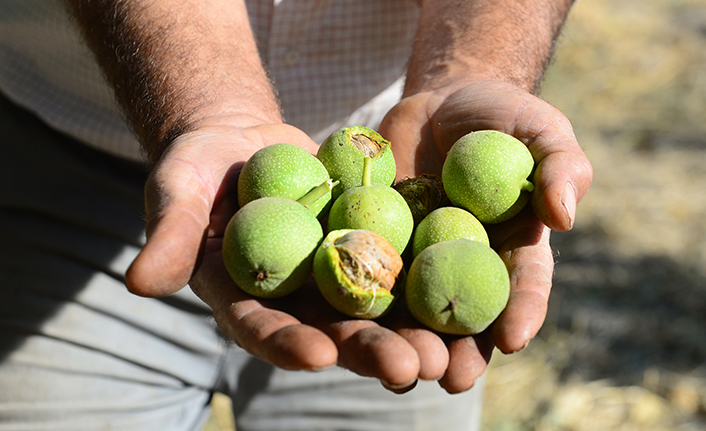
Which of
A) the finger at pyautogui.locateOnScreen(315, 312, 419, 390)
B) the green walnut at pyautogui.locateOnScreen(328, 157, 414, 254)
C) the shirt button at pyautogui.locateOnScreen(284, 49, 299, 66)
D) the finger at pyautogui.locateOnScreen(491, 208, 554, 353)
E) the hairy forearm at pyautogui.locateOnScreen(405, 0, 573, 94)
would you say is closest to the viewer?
the finger at pyautogui.locateOnScreen(315, 312, 419, 390)

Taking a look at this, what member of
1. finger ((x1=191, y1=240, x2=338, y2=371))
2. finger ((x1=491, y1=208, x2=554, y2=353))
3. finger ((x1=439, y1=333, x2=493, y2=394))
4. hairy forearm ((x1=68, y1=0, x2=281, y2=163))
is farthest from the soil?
hairy forearm ((x1=68, y1=0, x2=281, y2=163))

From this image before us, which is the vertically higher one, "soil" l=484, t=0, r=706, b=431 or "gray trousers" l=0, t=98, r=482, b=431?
"gray trousers" l=0, t=98, r=482, b=431

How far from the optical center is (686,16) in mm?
10758

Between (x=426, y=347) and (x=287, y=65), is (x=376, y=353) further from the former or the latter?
(x=287, y=65)

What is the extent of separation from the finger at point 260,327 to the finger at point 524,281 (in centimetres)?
59

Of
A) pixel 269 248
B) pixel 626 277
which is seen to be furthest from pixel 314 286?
pixel 626 277

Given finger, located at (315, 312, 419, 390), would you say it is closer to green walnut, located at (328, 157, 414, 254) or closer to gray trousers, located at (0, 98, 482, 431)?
green walnut, located at (328, 157, 414, 254)

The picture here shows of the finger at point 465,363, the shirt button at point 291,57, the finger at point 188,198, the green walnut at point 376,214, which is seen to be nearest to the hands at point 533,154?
the finger at point 465,363

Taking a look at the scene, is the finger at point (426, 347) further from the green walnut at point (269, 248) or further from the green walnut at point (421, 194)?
the green walnut at point (421, 194)

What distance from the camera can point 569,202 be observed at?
2.05 metres

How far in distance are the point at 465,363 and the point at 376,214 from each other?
0.63 meters

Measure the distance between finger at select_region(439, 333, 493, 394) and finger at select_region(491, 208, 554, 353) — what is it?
0.06 m

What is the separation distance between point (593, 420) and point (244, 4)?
3.82 metres

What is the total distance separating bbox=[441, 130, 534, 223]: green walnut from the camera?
2.29m
